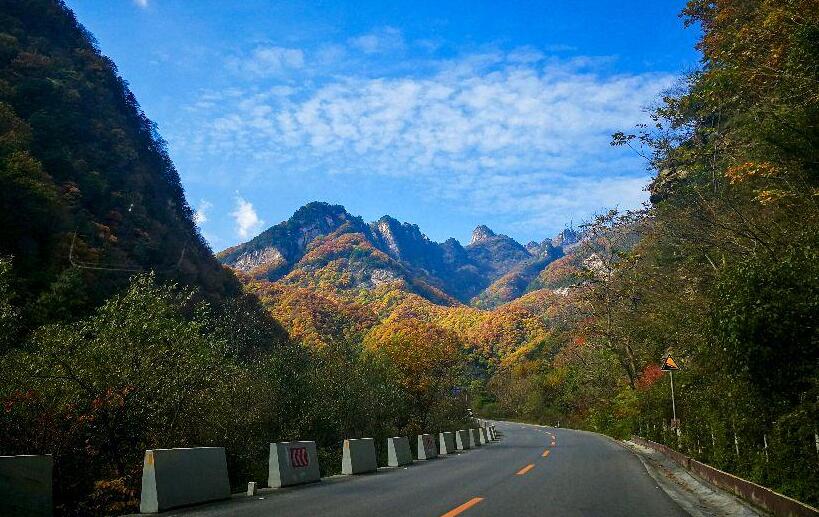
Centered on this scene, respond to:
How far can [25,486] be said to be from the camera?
717cm

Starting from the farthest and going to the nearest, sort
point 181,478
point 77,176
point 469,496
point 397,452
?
point 77,176, point 397,452, point 469,496, point 181,478

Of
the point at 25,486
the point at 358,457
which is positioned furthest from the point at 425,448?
the point at 25,486

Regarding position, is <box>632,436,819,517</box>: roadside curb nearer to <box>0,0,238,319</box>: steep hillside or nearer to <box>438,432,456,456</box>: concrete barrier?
<box>438,432,456,456</box>: concrete barrier

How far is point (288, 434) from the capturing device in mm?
20328

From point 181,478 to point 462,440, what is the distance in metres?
24.0

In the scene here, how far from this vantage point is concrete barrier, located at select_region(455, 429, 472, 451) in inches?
1222

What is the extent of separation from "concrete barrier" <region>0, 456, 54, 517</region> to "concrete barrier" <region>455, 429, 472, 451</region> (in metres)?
25.1

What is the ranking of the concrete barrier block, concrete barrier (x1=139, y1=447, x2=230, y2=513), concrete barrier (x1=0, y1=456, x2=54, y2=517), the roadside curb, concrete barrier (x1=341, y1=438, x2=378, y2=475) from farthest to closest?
the concrete barrier block < concrete barrier (x1=341, y1=438, x2=378, y2=475) < concrete barrier (x1=139, y1=447, x2=230, y2=513) < the roadside curb < concrete barrier (x1=0, y1=456, x2=54, y2=517)

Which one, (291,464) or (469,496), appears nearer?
(469,496)

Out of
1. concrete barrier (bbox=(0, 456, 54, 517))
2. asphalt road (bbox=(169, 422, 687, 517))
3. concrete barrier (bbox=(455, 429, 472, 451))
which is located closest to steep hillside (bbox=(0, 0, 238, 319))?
concrete barrier (bbox=(455, 429, 472, 451))

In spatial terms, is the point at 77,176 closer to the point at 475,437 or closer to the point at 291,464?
the point at 475,437

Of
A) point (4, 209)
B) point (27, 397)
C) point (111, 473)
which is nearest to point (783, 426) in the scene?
point (111, 473)

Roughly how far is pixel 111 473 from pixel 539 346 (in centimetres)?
9864

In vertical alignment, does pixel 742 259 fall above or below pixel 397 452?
above
